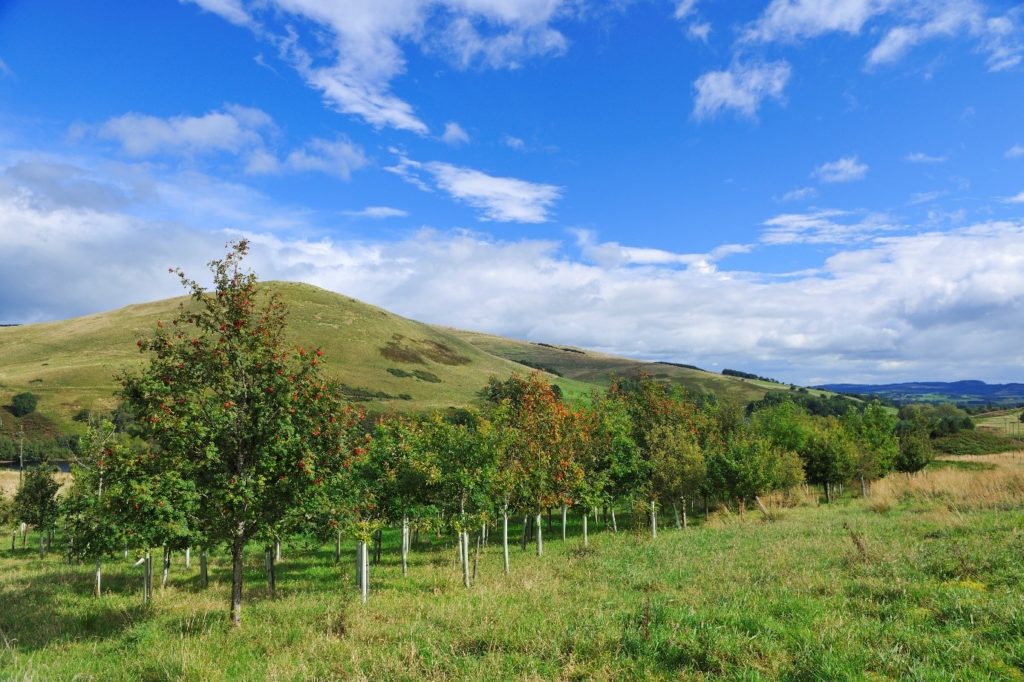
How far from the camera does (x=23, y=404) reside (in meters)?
110

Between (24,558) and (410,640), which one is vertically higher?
(410,640)

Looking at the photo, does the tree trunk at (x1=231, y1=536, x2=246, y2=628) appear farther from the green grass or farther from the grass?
the green grass

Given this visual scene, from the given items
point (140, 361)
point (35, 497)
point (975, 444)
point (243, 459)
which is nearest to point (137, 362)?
point (140, 361)

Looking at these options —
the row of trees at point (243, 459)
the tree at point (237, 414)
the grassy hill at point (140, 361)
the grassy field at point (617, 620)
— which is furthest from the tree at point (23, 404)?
the tree at point (237, 414)

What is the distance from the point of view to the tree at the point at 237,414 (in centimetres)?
1471

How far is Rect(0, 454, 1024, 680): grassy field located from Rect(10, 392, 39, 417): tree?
4515 inches

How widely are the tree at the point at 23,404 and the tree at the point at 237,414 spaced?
131 meters

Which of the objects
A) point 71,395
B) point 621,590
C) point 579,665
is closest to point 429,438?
point 621,590

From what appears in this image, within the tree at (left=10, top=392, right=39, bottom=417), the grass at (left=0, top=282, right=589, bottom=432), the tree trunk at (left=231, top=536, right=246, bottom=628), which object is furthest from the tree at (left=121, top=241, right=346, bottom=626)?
the tree at (left=10, top=392, right=39, bottom=417)

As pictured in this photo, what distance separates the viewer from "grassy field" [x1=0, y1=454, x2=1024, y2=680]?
30.8 ft

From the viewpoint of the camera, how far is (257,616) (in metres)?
16.3

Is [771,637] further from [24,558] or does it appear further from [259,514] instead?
[24,558]

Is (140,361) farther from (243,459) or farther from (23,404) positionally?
(243,459)

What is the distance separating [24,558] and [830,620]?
169ft
